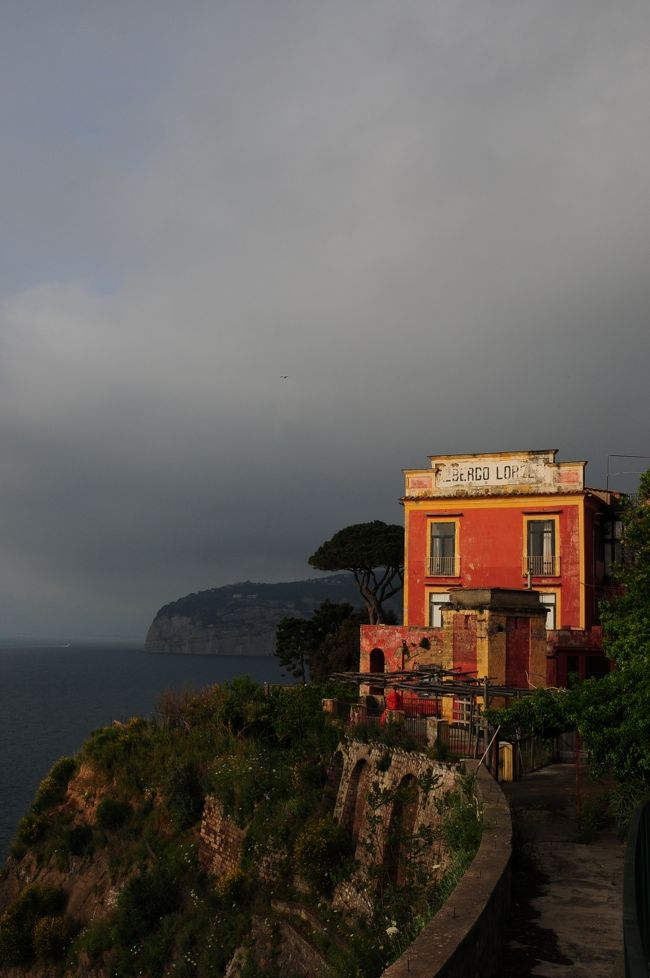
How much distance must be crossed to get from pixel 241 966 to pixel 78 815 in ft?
44.0

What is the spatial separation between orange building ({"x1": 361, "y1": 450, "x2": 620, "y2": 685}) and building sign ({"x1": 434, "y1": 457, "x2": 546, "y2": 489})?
47 millimetres

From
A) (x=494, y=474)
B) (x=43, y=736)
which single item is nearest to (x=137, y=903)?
(x=494, y=474)

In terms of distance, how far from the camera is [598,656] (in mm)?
33781

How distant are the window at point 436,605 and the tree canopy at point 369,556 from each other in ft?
60.8

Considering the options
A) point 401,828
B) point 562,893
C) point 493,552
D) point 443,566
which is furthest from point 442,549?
point 562,893

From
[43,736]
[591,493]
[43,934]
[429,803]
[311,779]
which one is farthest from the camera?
[43,736]

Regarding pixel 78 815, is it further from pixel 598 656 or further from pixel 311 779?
pixel 598 656

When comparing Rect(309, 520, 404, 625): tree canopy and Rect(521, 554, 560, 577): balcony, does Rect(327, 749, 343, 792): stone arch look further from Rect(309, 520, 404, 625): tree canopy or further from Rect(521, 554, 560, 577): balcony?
Rect(309, 520, 404, 625): tree canopy

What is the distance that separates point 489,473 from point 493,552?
376 cm

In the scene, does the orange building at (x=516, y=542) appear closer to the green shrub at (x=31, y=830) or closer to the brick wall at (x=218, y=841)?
the brick wall at (x=218, y=841)

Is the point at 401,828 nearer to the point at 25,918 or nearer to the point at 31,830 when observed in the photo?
the point at 25,918

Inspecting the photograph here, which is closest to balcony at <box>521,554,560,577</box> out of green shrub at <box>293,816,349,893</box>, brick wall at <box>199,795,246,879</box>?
brick wall at <box>199,795,246,879</box>

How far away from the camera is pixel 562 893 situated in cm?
1116

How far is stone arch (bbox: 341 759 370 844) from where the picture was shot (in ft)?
70.9
